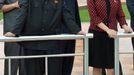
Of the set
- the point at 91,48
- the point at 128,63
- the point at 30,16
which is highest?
the point at 30,16

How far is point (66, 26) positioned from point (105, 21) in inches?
21.8

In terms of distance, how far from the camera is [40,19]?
4.54m

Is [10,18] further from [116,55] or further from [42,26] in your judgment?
[116,55]

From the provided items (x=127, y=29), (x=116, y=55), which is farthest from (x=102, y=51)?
(x=116, y=55)

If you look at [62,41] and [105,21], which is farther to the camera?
[105,21]

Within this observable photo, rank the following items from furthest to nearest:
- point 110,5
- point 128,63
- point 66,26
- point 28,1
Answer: point 128,63 < point 110,5 < point 66,26 < point 28,1

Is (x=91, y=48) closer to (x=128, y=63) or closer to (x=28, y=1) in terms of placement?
(x=28, y=1)

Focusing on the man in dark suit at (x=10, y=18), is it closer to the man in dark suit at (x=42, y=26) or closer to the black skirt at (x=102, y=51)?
the man in dark suit at (x=42, y=26)

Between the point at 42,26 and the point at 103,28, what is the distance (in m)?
0.81

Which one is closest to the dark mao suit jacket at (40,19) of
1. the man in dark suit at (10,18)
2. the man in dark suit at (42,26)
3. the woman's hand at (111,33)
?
the man in dark suit at (42,26)

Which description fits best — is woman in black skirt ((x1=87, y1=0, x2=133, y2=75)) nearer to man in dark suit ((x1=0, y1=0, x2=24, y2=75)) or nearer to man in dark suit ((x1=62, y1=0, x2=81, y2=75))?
man in dark suit ((x1=62, y1=0, x2=81, y2=75))

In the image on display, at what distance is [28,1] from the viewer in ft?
14.8

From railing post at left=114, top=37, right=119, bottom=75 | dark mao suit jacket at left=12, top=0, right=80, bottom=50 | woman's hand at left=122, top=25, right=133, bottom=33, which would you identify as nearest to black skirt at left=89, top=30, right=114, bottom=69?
woman's hand at left=122, top=25, right=133, bottom=33

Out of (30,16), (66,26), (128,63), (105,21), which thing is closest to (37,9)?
(30,16)
